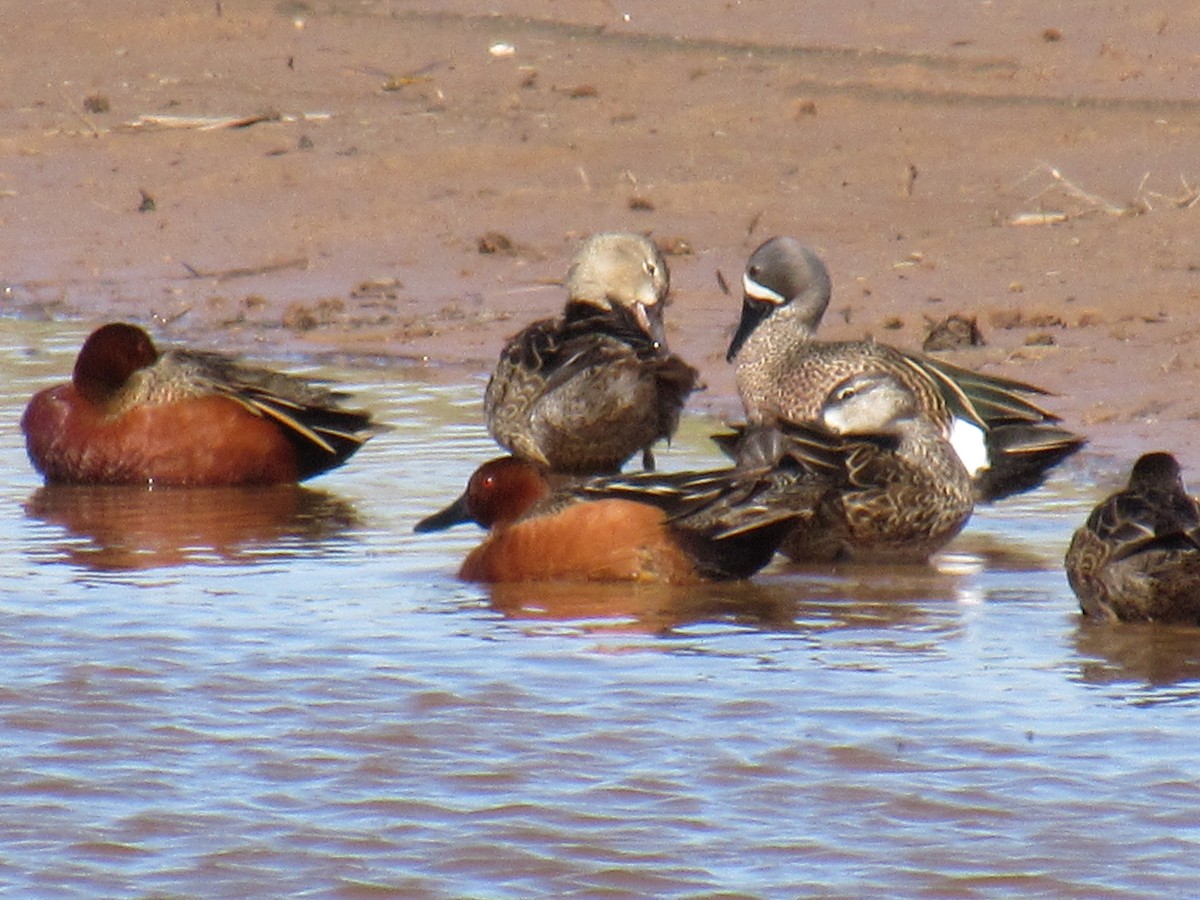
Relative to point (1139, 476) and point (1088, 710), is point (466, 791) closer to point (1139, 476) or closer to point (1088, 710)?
point (1088, 710)

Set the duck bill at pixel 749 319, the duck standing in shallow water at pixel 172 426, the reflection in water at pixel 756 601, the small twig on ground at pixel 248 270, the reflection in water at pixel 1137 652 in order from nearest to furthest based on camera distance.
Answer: the reflection in water at pixel 1137 652 < the reflection in water at pixel 756 601 < the duck standing in shallow water at pixel 172 426 < the duck bill at pixel 749 319 < the small twig on ground at pixel 248 270

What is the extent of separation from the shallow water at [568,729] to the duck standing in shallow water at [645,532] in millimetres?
82

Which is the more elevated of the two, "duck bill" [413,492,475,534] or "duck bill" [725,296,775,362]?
"duck bill" [725,296,775,362]

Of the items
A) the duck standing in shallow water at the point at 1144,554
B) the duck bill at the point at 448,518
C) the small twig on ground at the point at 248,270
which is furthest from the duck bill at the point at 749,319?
the small twig on ground at the point at 248,270

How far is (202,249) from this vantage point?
1215 cm

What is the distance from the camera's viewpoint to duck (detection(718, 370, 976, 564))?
21.4ft

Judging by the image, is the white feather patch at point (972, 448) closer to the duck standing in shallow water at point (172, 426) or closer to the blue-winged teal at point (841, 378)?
the blue-winged teal at point (841, 378)

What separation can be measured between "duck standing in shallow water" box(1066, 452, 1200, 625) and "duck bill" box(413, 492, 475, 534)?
69.8 inches

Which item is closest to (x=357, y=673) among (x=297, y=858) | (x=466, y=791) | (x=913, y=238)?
(x=466, y=791)

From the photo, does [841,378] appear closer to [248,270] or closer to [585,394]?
[585,394]

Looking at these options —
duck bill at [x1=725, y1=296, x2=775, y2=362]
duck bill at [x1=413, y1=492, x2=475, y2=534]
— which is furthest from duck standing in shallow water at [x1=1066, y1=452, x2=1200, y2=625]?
duck bill at [x1=725, y1=296, x2=775, y2=362]

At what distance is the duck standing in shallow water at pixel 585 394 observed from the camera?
303 inches

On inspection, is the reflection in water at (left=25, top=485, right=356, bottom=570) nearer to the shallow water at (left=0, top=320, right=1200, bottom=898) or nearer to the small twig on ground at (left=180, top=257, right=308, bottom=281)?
the shallow water at (left=0, top=320, right=1200, bottom=898)

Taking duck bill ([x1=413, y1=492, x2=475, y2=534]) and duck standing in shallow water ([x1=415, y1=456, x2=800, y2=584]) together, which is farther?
duck bill ([x1=413, y1=492, x2=475, y2=534])
